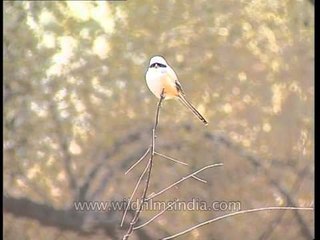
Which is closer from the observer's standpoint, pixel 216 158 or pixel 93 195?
pixel 93 195

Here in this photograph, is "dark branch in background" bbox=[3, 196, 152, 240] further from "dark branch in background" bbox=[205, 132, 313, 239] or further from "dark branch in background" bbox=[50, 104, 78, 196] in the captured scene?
"dark branch in background" bbox=[205, 132, 313, 239]

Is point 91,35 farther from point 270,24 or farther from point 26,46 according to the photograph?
point 270,24

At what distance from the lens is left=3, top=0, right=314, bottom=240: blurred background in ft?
5.65

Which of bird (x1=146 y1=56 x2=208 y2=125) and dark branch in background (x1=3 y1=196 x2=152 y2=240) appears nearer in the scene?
bird (x1=146 y1=56 x2=208 y2=125)

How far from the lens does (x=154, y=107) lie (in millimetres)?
1700

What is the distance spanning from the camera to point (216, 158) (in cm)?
178

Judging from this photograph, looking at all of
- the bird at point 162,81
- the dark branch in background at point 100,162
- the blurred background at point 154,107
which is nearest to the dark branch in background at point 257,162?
the blurred background at point 154,107

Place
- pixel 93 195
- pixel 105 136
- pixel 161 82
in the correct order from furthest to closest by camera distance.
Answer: pixel 105 136, pixel 93 195, pixel 161 82

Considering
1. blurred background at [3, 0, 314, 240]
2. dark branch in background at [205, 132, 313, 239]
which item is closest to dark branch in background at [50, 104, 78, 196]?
blurred background at [3, 0, 314, 240]

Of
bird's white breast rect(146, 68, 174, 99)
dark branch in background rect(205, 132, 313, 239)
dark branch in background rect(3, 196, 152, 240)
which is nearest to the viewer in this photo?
bird's white breast rect(146, 68, 174, 99)

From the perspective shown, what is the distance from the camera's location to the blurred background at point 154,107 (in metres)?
1.72

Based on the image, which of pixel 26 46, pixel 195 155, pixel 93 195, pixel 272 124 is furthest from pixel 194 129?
pixel 26 46

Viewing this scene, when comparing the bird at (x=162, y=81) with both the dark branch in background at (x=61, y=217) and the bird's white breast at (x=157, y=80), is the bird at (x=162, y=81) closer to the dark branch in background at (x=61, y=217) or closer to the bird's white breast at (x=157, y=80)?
the bird's white breast at (x=157, y=80)

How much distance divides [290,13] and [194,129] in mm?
452
